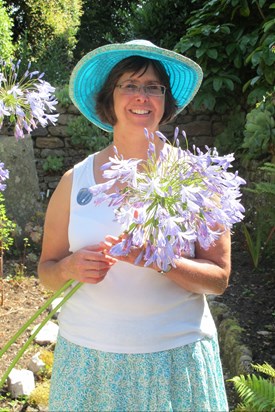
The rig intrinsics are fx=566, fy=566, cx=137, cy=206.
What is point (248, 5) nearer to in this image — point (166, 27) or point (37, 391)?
point (166, 27)

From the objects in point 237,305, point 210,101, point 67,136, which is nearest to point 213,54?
point 210,101

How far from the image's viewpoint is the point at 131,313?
5.49 feet

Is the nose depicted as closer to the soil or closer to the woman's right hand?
the woman's right hand

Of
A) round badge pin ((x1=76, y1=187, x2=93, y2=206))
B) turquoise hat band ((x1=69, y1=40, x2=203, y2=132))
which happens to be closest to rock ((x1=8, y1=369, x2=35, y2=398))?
turquoise hat band ((x1=69, y1=40, x2=203, y2=132))

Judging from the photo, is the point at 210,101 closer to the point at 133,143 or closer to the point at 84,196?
the point at 133,143

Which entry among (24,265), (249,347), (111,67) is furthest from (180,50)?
(111,67)

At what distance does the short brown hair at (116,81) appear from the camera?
187 cm

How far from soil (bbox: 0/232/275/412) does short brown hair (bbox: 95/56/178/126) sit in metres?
1.97

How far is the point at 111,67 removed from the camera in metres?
1.96

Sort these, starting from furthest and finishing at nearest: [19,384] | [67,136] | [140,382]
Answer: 1. [67,136]
2. [19,384]
3. [140,382]

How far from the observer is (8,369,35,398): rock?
345 cm

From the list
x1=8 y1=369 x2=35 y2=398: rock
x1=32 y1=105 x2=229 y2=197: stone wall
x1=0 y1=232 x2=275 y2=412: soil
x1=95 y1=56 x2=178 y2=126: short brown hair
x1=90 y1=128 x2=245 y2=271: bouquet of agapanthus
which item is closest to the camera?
x1=90 y1=128 x2=245 y2=271: bouquet of agapanthus

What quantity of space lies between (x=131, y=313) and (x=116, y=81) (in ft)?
2.53

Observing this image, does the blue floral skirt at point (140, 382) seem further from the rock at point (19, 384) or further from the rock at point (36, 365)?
the rock at point (36, 365)
